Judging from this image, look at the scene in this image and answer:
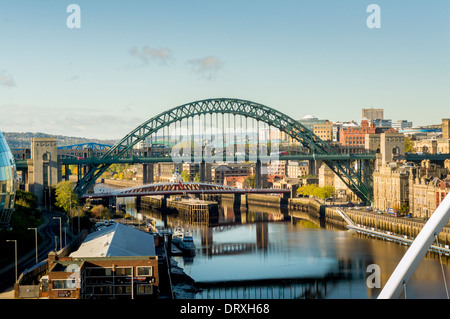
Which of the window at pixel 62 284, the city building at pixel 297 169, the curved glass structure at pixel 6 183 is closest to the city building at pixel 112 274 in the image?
the window at pixel 62 284

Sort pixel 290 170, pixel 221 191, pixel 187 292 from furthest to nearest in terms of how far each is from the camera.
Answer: pixel 290 170 < pixel 221 191 < pixel 187 292

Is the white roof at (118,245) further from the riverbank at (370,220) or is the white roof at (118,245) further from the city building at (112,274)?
the riverbank at (370,220)

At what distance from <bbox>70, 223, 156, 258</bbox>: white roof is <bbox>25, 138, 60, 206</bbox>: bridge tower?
Answer: 61.3 ft

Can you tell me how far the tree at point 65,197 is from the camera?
38250mm

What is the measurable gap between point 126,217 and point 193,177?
34143 millimetres

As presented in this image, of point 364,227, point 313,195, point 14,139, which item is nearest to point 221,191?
point 313,195

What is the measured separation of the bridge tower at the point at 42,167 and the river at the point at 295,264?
10688mm

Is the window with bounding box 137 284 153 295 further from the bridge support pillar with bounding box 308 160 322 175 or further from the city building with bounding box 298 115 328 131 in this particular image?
the city building with bounding box 298 115 328 131

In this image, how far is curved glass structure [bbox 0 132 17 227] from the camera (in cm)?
2320

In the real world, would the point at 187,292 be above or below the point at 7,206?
below

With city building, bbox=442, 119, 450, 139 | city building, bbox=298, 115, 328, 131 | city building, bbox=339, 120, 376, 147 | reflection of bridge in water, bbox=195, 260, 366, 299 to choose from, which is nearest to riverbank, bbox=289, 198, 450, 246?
reflection of bridge in water, bbox=195, 260, 366, 299

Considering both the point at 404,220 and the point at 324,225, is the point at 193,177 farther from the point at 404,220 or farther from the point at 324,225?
the point at 404,220

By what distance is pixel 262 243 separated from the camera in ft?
116

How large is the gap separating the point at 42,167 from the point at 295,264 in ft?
75.3
